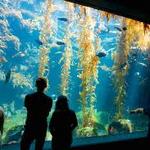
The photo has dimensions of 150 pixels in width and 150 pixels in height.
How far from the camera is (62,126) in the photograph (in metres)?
4.00

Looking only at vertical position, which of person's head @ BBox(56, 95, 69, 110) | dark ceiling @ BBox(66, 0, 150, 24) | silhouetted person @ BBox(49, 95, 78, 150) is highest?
dark ceiling @ BBox(66, 0, 150, 24)

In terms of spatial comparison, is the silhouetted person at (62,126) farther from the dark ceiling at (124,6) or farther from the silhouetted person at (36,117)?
the dark ceiling at (124,6)

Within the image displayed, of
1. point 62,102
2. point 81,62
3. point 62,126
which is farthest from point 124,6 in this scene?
point 81,62

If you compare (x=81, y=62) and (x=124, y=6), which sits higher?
(x=124, y=6)

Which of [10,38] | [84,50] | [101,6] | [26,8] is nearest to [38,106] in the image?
[101,6]

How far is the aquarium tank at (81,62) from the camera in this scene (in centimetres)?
1248

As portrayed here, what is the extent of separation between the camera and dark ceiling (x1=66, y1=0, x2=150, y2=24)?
5.36m

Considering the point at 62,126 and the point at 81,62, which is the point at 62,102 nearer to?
the point at 62,126

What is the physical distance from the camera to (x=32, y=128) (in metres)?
3.99

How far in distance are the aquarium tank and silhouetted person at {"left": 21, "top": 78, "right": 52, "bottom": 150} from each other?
12.9 feet

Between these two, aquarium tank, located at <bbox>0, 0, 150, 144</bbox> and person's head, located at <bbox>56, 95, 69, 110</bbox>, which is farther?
aquarium tank, located at <bbox>0, 0, 150, 144</bbox>

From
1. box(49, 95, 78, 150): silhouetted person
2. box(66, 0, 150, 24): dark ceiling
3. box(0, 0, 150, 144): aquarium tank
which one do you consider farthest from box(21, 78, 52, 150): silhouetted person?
box(0, 0, 150, 144): aquarium tank

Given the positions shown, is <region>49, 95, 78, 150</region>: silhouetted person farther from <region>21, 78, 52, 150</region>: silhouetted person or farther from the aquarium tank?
the aquarium tank

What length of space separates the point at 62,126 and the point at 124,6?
261 centimetres
